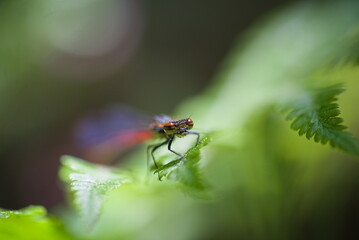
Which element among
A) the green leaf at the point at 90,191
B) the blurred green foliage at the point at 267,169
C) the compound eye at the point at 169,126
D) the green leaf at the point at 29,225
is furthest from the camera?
the blurred green foliage at the point at 267,169

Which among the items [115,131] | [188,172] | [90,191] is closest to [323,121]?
[188,172]

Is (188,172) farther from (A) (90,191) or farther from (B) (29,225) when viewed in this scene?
(B) (29,225)

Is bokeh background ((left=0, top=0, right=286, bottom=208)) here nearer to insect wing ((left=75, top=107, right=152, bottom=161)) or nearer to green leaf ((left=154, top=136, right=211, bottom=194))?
insect wing ((left=75, top=107, right=152, bottom=161))

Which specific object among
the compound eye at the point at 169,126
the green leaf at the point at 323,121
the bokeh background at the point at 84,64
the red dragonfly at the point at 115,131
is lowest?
the green leaf at the point at 323,121

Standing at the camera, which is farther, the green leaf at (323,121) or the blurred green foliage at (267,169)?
the blurred green foliage at (267,169)

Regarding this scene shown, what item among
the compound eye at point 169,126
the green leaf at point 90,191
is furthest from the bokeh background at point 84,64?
the green leaf at point 90,191

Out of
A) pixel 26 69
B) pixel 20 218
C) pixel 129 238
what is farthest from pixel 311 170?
pixel 26 69

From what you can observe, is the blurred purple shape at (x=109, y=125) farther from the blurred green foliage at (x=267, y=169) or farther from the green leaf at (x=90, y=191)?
the green leaf at (x=90, y=191)

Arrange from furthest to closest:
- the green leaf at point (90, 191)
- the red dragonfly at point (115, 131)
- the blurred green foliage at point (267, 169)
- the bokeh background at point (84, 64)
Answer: the bokeh background at point (84, 64) < the red dragonfly at point (115, 131) < the blurred green foliage at point (267, 169) < the green leaf at point (90, 191)

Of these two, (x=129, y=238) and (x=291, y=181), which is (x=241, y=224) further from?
(x=129, y=238)
